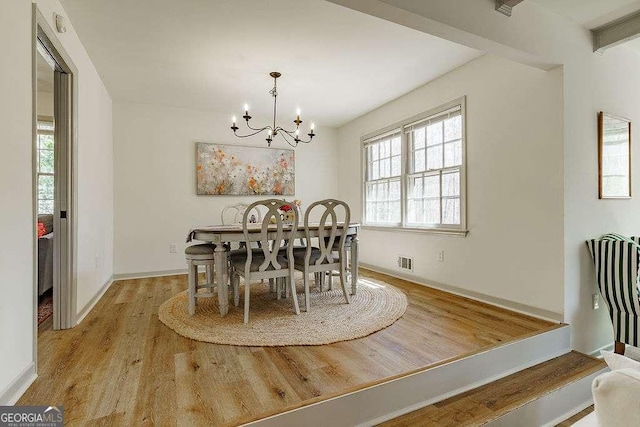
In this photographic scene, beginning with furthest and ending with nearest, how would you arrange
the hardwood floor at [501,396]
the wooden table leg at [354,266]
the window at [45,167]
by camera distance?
1. the window at [45,167]
2. the wooden table leg at [354,266]
3. the hardwood floor at [501,396]

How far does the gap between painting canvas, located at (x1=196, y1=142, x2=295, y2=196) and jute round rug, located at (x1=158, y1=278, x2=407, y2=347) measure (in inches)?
71.5

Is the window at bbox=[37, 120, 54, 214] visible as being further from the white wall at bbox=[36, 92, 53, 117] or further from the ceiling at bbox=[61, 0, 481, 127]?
the ceiling at bbox=[61, 0, 481, 127]

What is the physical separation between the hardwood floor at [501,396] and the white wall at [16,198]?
6.10ft

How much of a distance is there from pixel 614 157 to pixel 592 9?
1224mm

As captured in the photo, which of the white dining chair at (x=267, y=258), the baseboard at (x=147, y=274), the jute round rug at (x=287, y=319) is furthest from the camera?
the baseboard at (x=147, y=274)

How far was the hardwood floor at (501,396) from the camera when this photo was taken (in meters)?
1.56

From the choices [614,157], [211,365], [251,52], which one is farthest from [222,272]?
[614,157]

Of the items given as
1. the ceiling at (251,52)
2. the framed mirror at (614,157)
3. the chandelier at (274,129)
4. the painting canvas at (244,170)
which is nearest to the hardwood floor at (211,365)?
the framed mirror at (614,157)

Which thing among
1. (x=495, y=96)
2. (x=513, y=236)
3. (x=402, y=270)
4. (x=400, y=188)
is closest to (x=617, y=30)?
(x=495, y=96)

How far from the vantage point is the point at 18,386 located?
4.95ft

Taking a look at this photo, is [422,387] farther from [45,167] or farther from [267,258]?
[45,167]

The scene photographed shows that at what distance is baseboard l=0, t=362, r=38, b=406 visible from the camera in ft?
4.59

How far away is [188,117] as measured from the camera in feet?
14.5

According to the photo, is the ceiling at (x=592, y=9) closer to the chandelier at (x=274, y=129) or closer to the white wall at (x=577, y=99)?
the white wall at (x=577, y=99)
